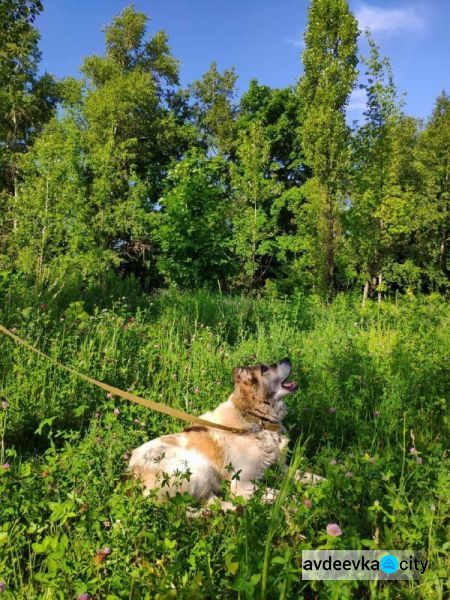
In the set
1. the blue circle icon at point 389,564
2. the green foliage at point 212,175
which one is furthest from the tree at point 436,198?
the blue circle icon at point 389,564

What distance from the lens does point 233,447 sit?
3.21 metres

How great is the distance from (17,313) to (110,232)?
1964cm

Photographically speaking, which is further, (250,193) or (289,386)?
(250,193)

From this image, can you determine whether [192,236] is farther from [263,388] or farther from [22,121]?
[22,121]

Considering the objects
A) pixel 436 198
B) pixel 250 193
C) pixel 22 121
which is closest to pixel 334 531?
pixel 250 193

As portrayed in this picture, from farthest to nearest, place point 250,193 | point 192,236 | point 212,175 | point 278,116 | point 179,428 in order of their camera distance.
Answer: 1. point 278,116
2. point 212,175
3. point 250,193
4. point 192,236
5. point 179,428

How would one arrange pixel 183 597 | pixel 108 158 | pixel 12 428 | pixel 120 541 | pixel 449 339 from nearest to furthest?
1. pixel 183 597
2. pixel 120 541
3. pixel 12 428
4. pixel 449 339
5. pixel 108 158

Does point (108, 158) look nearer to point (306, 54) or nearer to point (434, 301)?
point (306, 54)

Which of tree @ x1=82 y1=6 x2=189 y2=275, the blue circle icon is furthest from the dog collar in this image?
tree @ x1=82 y1=6 x2=189 y2=275

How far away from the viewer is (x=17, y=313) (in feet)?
17.7

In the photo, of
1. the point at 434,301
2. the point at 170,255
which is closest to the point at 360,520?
the point at 434,301

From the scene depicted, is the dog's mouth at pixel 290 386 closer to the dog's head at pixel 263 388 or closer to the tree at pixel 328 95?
the dog's head at pixel 263 388

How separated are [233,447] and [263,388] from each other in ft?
1.63

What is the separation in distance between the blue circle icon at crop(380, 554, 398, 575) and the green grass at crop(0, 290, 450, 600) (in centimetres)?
7
